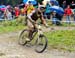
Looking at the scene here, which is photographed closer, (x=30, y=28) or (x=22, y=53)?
(x=22, y=53)

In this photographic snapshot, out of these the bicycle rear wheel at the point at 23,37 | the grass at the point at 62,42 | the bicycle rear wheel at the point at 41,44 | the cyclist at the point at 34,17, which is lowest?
the grass at the point at 62,42

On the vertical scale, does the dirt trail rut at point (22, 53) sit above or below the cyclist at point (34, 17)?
below

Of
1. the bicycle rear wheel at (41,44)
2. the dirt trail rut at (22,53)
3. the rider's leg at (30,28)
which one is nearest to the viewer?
the dirt trail rut at (22,53)

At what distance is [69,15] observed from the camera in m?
24.2

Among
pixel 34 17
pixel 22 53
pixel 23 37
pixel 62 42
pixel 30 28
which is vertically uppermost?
pixel 34 17

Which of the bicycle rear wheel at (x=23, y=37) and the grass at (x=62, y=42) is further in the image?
the bicycle rear wheel at (x=23, y=37)

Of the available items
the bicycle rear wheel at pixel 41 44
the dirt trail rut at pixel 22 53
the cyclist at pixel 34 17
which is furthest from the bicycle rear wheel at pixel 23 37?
the bicycle rear wheel at pixel 41 44

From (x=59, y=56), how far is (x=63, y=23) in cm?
1182

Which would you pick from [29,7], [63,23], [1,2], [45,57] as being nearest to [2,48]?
[45,57]

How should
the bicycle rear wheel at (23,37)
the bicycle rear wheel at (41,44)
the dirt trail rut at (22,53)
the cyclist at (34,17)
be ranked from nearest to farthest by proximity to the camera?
1. the dirt trail rut at (22,53)
2. the bicycle rear wheel at (41,44)
3. the cyclist at (34,17)
4. the bicycle rear wheel at (23,37)

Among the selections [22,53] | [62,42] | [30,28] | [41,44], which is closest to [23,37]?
[30,28]

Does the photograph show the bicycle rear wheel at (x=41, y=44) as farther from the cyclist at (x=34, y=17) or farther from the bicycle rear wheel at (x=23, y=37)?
the bicycle rear wheel at (x=23, y=37)

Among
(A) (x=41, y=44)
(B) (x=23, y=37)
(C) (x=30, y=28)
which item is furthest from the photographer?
(B) (x=23, y=37)

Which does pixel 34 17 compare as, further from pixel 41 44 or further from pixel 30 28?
pixel 41 44
